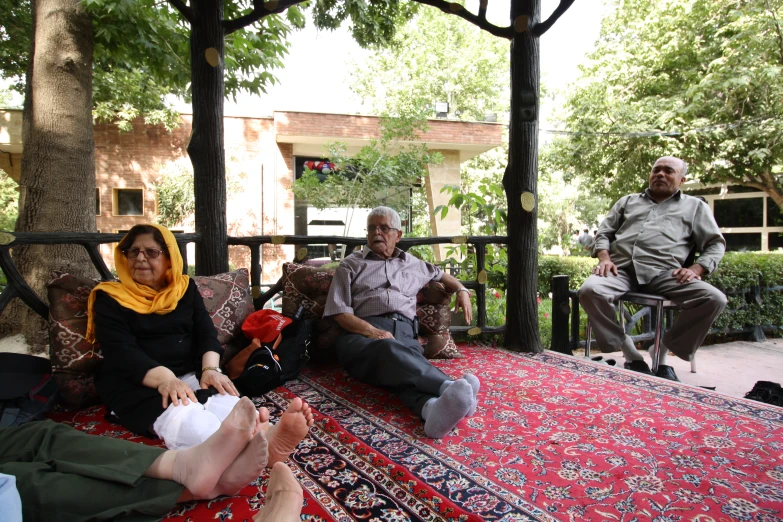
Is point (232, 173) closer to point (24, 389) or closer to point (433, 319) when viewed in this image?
point (433, 319)

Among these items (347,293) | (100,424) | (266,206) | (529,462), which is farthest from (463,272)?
(266,206)

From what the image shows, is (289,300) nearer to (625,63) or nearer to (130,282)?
(130,282)

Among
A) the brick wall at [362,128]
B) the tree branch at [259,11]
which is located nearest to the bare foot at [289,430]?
the tree branch at [259,11]

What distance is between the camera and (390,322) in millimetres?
3117

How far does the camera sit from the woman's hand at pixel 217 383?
7.15ft

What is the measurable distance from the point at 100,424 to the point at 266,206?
930 centimetres

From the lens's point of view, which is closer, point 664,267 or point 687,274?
point 687,274

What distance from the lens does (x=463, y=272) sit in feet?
15.6

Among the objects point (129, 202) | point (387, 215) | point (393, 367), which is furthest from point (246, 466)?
point (129, 202)

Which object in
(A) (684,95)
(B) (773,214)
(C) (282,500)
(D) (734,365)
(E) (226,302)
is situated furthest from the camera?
(B) (773,214)

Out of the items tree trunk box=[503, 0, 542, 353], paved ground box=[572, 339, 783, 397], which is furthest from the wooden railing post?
paved ground box=[572, 339, 783, 397]

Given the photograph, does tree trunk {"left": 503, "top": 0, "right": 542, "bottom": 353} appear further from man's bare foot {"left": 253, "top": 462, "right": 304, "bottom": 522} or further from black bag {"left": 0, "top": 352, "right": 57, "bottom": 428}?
black bag {"left": 0, "top": 352, "right": 57, "bottom": 428}

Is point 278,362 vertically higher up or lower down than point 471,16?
lower down

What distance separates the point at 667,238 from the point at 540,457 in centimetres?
238
